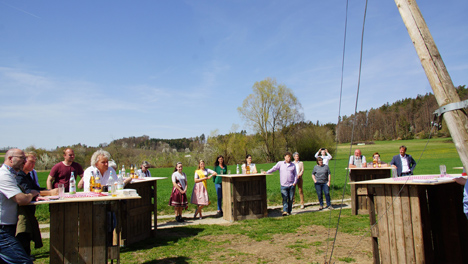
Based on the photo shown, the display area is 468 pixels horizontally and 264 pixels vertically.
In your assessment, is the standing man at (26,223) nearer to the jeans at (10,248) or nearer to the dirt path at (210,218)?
the jeans at (10,248)

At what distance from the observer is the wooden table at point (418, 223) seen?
182 inches

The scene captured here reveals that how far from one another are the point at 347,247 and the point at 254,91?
4671cm

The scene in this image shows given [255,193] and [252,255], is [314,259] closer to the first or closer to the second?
[252,255]

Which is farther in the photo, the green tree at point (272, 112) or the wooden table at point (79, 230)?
the green tree at point (272, 112)

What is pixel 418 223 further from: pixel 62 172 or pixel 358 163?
pixel 62 172

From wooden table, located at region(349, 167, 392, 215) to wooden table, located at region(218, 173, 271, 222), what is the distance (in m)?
2.80

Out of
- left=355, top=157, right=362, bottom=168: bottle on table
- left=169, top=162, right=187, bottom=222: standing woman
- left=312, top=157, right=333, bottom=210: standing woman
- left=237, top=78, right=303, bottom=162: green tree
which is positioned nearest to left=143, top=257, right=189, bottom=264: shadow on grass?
left=169, top=162, right=187, bottom=222: standing woman

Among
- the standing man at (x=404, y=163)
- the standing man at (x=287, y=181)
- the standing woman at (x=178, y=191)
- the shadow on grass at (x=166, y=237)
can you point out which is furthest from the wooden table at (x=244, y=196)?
the standing man at (x=404, y=163)

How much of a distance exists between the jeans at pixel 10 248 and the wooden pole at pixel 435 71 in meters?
Answer: 4.98

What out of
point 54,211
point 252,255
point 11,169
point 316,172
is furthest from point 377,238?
point 316,172

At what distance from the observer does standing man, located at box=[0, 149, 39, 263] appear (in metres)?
3.92

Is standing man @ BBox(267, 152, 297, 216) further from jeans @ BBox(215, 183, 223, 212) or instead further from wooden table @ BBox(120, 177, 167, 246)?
wooden table @ BBox(120, 177, 167, 246)

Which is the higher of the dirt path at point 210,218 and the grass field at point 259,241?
the grass field at point 259,241

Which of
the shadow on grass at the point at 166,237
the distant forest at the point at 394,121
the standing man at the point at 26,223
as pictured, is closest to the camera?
the standing man at the point at 26,223
